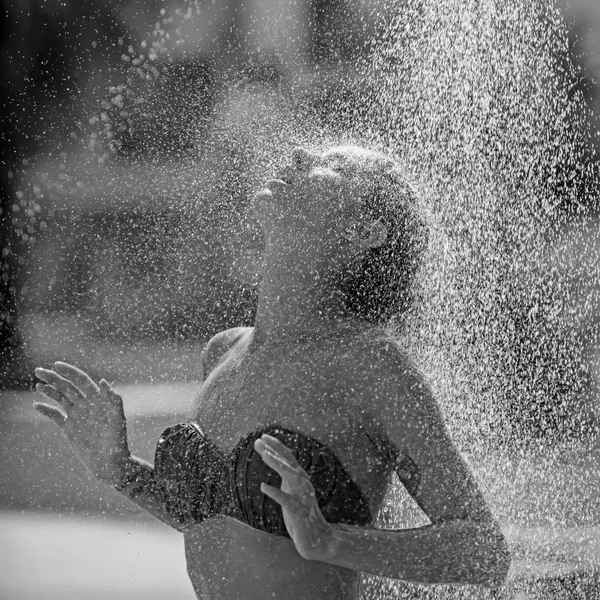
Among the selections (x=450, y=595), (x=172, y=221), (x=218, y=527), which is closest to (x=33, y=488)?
(x=172, y=221)

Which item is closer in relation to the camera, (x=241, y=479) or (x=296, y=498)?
(x=296, y=498)

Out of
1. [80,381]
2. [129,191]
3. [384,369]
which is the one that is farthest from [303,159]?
[129,191]

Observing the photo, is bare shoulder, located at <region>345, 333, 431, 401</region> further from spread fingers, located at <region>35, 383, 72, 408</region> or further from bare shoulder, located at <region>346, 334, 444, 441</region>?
spread fingers, located at <region>35, 383, 72, 408</region>

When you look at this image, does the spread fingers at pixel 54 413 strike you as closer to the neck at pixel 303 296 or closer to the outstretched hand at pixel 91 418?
the outstretched hand at pixel 91 418

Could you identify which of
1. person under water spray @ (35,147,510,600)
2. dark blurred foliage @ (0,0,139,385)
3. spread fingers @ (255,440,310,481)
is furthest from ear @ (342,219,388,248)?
dark blurred foliage @ (0,0,139,385)

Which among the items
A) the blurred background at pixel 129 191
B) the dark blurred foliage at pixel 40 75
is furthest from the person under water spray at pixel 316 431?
the dark blurred foliage at pixel 40 75

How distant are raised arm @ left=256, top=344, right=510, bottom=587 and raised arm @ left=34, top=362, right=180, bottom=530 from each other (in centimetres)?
27

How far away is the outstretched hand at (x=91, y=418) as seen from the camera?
1193 millimetres

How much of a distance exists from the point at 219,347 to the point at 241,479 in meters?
0.29

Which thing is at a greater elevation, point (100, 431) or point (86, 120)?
point (86, 120)

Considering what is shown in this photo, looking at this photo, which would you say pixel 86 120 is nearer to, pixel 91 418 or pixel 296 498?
pixel 91 418

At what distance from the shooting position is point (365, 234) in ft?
3.87

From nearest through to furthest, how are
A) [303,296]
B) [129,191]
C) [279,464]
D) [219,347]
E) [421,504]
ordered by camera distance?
[279,464]
[421,504]
[303,296]
[219,347]
[129,191]

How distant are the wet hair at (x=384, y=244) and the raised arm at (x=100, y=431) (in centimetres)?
32
